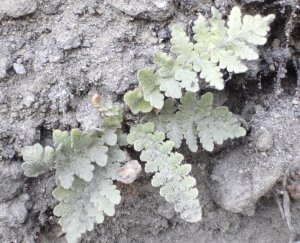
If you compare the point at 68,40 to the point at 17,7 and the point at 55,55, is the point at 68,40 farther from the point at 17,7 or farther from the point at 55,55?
the point at 17,7

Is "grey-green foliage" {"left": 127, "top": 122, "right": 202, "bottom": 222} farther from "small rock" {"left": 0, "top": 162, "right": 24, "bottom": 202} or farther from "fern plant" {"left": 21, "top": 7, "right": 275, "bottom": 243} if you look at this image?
"small rock" {"left": 0, "top": 162, "right": 24, "bottom": 202}

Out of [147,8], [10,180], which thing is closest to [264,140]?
[147,8]

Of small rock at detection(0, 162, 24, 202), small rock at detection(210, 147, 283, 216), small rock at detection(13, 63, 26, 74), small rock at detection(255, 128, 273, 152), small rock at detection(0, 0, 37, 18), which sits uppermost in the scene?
small rock at detection(0, 0, 37, 18)

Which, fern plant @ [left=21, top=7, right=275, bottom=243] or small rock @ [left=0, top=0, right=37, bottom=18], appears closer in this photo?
fern plant @ [left=21, top=7, right=275, bottom=243]

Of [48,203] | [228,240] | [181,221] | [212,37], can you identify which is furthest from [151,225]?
[212,37]

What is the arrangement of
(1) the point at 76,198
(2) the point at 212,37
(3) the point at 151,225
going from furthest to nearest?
(3) the point at 151,225 → (1) the point at 76,198 → (2) the point at 212,37

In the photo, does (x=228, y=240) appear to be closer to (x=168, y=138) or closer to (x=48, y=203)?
(x=168, y=138)

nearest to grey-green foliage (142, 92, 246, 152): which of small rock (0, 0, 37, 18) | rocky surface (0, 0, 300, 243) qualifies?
rocky surface (0, 0, 300, 243)
